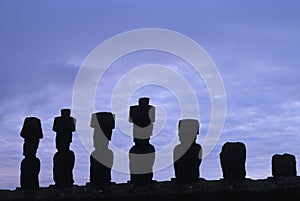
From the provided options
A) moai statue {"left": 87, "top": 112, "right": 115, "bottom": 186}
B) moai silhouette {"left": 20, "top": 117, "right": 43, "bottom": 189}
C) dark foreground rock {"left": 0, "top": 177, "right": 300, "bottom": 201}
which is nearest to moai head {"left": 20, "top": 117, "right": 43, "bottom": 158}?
moai silhouette {"left": 20, "top": 117, "right": 43, "bottom": 189}

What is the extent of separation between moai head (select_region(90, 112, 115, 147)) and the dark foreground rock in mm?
1393

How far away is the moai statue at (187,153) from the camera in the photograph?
14016mm

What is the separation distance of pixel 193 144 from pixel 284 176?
2210mm

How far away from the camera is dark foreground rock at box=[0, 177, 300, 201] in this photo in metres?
13.1

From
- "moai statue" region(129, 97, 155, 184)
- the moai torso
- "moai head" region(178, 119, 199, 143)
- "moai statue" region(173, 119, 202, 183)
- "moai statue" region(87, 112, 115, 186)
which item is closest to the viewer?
"moai statue" region(173, 119, 202, 183)

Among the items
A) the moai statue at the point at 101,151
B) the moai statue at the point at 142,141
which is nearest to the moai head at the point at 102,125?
the moai statue at the point at 101,151

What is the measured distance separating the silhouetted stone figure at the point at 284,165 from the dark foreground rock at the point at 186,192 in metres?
0.47

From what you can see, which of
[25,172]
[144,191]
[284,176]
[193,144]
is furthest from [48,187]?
[284,176]

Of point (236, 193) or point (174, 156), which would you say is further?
point (174, 156)

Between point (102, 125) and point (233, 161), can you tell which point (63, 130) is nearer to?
point (102, 125)

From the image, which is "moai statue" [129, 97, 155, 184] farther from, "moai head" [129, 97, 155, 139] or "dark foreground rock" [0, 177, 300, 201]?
"dark foreground rock" [0, 177, 300, 201]

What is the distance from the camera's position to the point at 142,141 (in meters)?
14.6

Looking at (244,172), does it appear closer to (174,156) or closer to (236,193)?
(236,193)

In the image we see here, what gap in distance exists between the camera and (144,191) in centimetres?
1368
